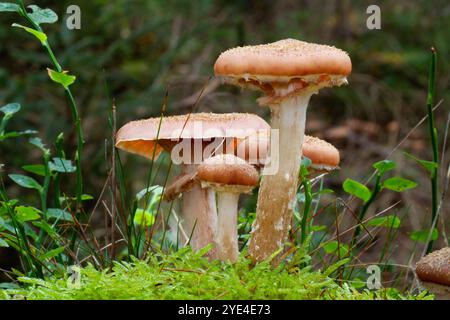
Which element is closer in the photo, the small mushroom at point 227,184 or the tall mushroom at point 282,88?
the tall mushroom at point 282,88

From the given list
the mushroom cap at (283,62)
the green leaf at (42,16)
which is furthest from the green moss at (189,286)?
the green leaf at (42,16)

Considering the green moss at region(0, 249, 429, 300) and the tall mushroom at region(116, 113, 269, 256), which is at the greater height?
the tall mushroom at region(116, 113, 269, 256)

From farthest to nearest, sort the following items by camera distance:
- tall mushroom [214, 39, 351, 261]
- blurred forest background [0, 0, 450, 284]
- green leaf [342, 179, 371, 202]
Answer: blurred forest background [0, 0, 450, 284] < green leaf [342, 179, 371, 202] < tall mushroom [214, 39, 351, 261]

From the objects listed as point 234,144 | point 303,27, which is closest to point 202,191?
point 234,144

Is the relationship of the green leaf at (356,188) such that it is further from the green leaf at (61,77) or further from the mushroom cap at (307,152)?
the green leaf at (61,77)

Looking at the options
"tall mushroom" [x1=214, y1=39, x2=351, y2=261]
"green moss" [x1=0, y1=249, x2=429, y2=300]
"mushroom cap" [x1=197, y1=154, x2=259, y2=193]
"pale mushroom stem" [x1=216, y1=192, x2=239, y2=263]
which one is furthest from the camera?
"pale mushroom stem" [x1=216, y1=192, x2=239, y2=263]

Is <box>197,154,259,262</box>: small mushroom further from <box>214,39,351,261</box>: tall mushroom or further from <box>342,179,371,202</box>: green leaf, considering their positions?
<box>342,179,371,202</box>: green leaf

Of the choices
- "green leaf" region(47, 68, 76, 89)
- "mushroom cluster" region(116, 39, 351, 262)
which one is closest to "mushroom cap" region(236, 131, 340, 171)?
"mushroom cluster" region(116, 39, 351, 262)
